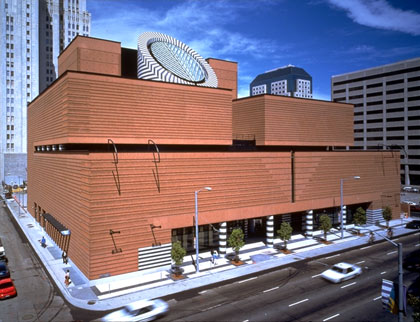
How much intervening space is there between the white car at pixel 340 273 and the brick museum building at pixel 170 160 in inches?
491

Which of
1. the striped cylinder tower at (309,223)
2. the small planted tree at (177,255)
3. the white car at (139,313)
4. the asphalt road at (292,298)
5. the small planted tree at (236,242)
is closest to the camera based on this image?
the white car at (139,313)

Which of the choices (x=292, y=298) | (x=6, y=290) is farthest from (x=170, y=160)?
(x=6, y=290)

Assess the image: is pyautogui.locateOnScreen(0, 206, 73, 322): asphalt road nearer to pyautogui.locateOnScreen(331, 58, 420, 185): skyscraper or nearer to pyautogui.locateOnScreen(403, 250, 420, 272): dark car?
pyautogui.locateOnScreen(403, 250, 420, 272): dark car

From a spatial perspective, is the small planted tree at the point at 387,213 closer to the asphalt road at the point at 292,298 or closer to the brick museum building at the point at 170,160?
the brick museum building at the point at 170,160

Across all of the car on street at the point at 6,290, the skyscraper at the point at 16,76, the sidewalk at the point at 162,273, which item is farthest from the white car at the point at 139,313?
the skyscraper at the point at 16,76

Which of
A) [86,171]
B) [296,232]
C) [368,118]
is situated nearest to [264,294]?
[86,171]

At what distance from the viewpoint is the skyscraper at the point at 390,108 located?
109750 millimetres

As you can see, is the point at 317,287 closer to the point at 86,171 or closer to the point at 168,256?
the point at 168,256

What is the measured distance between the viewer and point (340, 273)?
1293 inches

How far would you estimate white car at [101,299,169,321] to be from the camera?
24266 mm

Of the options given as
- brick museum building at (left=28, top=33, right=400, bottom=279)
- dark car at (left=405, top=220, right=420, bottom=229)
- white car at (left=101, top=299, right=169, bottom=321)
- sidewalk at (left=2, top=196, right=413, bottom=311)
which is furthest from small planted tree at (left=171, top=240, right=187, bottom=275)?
dark car at (left=405, top=220, right=420, bottom=229)

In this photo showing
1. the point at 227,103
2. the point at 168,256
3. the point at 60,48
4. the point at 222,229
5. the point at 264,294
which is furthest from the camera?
the point at 60,48

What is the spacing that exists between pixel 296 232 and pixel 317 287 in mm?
22150

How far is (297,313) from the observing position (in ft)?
84.4
